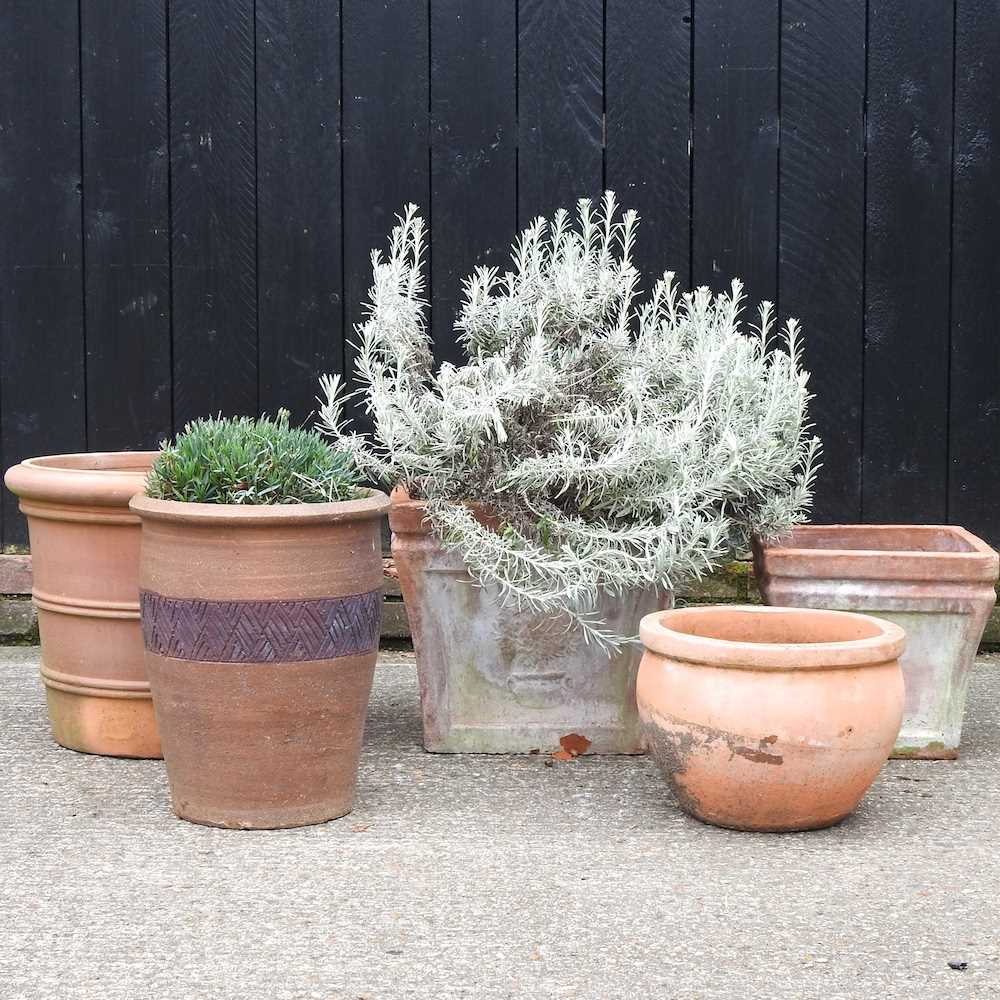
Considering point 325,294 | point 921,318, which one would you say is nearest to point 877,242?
point 921,318

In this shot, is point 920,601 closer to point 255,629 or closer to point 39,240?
point 255,629

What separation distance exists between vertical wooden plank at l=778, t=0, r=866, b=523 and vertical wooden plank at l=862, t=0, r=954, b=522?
1.8 inches

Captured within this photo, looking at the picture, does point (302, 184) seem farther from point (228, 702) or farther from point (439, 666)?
point (228, 702)

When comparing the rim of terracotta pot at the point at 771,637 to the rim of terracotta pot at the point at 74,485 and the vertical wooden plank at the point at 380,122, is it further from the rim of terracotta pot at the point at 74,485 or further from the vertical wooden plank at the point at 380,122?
the vertical wooden plank at the point at 380,122

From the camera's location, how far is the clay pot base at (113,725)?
3.81 m

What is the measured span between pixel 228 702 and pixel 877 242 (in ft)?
8.75

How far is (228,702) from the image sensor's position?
3223 millimetres

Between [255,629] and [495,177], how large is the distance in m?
2.09

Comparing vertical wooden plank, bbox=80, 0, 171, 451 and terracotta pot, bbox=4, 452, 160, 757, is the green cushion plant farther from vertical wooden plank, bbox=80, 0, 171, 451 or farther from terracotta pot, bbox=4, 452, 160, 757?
vertical wooden plank, bbox=80, 0, 171, 451

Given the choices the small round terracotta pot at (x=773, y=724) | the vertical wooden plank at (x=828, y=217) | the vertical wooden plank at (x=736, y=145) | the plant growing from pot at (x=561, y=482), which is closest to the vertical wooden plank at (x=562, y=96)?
the vertical wooden plank at (x=736, y=145)

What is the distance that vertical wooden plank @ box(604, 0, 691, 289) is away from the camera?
15.4 feet

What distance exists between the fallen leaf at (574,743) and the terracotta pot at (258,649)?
723mm

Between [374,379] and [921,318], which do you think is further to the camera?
[921,318]

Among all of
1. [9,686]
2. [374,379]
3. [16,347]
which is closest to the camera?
[374,379]
